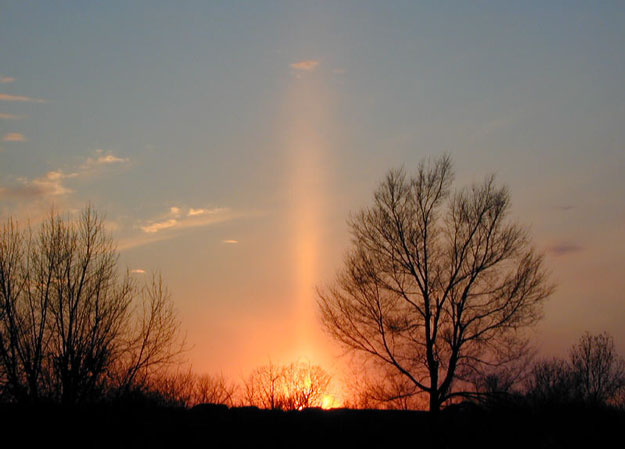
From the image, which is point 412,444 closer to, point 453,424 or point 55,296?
point 453,424

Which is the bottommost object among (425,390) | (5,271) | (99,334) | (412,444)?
(412,444)

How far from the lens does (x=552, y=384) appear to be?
130 feet

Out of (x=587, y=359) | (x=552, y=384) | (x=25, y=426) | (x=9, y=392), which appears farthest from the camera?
(x=587, y=359)

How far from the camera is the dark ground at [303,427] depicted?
13578 mm

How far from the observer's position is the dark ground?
44.5 feet

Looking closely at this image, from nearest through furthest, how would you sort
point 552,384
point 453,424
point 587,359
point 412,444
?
point 412,444 < point 453,424 < point 552,384 < point 587,359

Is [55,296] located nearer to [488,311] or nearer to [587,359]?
[488,311]

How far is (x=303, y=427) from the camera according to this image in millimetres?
15422

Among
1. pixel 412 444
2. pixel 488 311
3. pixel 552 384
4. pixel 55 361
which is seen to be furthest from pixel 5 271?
pixel 552 384

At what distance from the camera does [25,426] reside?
527 inches

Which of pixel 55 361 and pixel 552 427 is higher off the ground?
Result: pixel 55 361

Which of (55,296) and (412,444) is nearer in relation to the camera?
(412,444)

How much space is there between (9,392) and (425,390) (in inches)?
513

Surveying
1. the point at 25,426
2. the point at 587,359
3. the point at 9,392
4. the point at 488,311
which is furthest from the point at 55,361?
the point at 587,359
